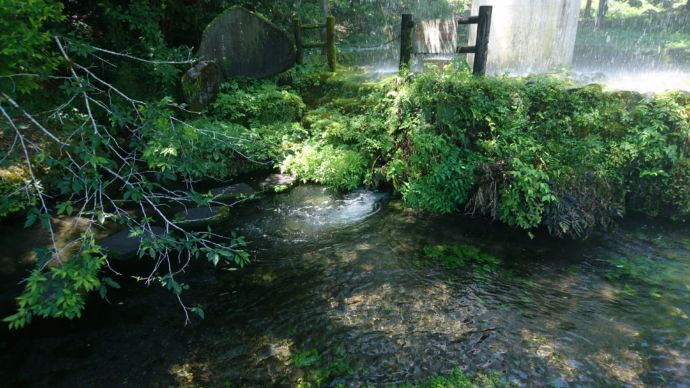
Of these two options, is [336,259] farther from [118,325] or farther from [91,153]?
[91,153]

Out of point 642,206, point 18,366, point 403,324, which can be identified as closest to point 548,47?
point 642,206

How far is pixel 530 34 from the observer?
38.4 feet

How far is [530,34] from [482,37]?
3.12 meters

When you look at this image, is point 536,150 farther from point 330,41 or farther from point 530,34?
point 330,41

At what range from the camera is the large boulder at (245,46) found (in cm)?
1149

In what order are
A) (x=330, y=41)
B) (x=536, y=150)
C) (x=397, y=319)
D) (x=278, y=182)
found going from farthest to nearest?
(x=330, y=41) < (x=278, y=182) < (x=536, y=150) < (x=397, y=319)

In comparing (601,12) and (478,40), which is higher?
(601,12)

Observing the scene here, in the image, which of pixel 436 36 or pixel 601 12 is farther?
pixel 601 12

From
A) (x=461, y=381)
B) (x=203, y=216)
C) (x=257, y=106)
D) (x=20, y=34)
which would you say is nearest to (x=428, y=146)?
(x=203, y=216)

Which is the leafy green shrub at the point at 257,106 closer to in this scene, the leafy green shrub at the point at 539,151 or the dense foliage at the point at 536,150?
the dense foliage at the point at 536,150

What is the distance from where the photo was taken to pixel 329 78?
12.3 m

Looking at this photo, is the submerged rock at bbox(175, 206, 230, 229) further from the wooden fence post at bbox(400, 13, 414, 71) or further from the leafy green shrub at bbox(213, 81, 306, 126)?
the wooden fence post at bbox(400, 13, 414, 71)

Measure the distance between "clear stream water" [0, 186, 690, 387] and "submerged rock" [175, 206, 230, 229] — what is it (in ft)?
Result: 2.90

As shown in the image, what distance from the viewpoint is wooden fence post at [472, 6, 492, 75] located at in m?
9.27
